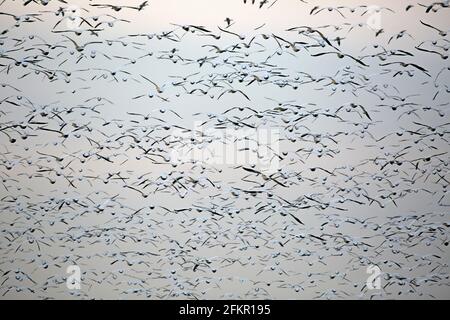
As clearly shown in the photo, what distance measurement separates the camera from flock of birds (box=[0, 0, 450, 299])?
197 centimetres

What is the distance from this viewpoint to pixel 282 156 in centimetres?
202

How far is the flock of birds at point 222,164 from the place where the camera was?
6.46 ft

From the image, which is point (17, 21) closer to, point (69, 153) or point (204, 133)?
point (69, 153)

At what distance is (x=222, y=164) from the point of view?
6.63 feet

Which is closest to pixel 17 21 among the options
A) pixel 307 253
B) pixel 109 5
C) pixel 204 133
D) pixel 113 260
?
pixel 109 5

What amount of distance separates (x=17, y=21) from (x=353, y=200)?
1652mm

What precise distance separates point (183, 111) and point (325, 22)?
2.38 ft

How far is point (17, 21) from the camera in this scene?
1.94 m

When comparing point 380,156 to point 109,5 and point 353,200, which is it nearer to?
point 353,200

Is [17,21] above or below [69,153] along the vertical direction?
above

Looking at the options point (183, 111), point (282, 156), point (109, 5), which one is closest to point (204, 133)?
point (183, 111)
